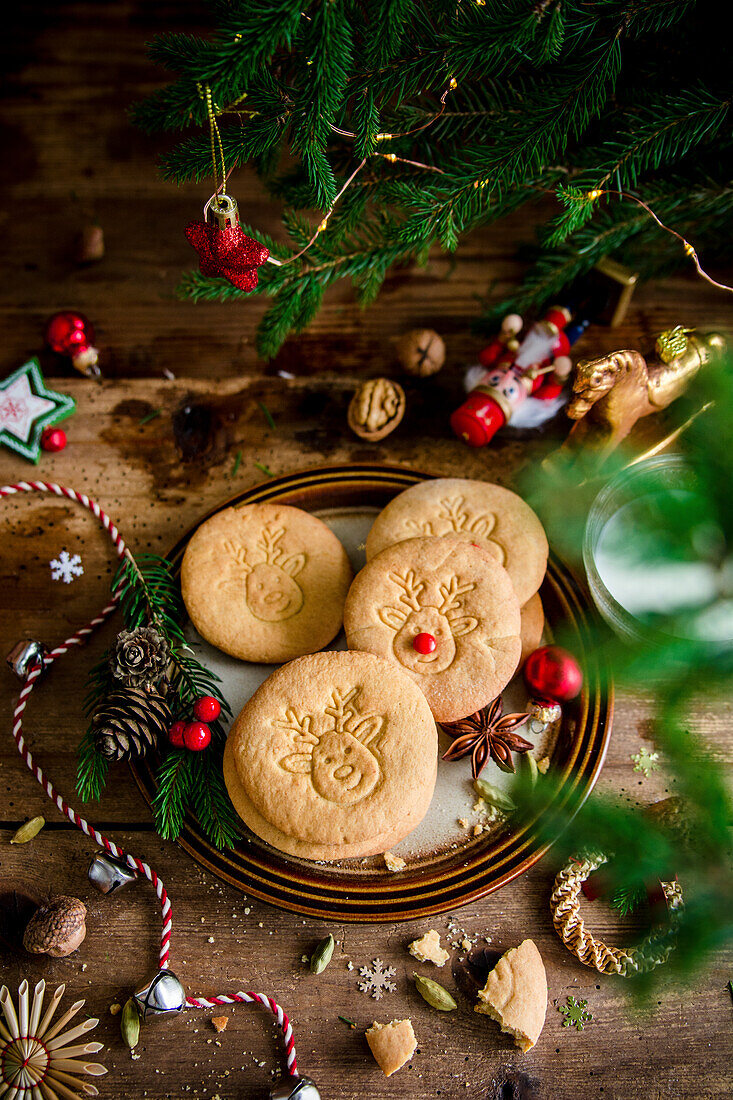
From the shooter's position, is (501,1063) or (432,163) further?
(432,163)

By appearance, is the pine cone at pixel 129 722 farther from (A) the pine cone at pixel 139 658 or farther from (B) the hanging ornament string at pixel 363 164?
(B) the hanging ornament string at pixel 363 164

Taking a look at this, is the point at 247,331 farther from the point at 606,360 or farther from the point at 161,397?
the point at 606,360

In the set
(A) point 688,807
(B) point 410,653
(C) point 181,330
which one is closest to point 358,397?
(C) point 181,330

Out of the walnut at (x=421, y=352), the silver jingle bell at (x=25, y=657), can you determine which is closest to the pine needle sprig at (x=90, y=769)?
the silver jingle bell at (x=25, y=657)

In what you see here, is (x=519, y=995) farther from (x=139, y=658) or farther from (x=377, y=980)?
(x=139, y=658)

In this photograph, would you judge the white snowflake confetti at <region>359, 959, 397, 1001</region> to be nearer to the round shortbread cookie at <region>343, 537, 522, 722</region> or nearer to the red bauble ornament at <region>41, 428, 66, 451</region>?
the round shortbread cookie at <region>343, 537, 522, 722</region>

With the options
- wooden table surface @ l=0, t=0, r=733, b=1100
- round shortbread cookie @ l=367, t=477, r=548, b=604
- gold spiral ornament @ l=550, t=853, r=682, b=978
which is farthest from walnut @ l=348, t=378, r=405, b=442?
gold spiral ornament @ l=550, t=853, r=682, b=978

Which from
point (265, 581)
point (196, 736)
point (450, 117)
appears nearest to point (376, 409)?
point (265, 581)
